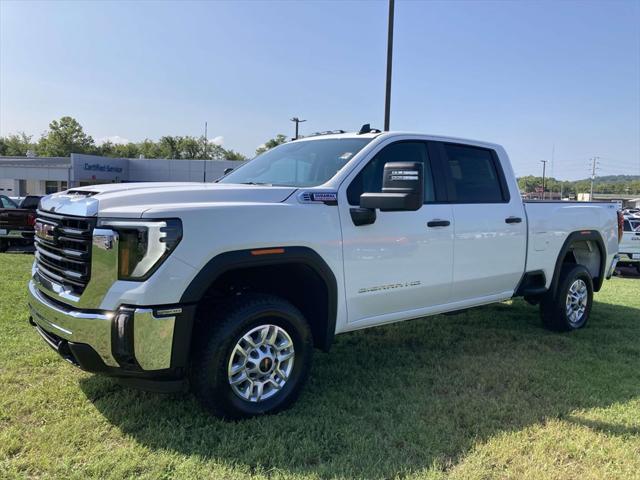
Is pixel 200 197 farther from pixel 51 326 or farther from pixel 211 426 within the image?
pixel 211 426

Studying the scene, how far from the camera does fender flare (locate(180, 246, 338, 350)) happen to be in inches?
122

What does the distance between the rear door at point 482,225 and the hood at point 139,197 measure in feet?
5.88

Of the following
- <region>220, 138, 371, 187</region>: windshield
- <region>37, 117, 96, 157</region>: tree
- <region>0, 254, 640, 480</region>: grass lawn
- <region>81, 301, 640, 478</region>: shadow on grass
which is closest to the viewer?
<region>0, 254, 640, 480</region>: grass lawn

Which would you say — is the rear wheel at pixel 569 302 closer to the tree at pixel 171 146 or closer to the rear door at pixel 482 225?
the rear door at pixel 482 225

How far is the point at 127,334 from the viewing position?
115 inches

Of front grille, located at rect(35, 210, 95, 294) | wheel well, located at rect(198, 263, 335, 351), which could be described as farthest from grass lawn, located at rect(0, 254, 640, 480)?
front grille, located at rect(35, 210, 95, 294)

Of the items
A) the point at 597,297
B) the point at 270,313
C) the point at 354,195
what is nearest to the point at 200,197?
the point at 270,313

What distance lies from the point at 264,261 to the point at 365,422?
1260 millimetres

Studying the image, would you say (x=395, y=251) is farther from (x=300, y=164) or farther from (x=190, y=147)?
(x=190, y=147)

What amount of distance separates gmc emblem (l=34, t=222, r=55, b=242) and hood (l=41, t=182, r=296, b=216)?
4.6 inches

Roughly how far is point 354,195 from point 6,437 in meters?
2.70

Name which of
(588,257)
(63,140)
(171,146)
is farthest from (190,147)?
(588,257)

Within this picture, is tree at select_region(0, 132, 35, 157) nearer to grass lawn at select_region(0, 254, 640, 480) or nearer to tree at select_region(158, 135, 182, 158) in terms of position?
tree at select_region(158, 135, 182, 158)

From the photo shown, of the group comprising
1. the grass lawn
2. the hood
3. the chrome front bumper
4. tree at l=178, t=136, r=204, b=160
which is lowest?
the grass lawn
